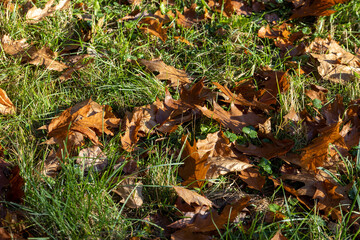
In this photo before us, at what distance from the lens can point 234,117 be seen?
265 centimetres

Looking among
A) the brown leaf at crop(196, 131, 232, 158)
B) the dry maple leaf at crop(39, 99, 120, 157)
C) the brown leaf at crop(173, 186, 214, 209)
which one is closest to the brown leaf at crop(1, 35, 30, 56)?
the dry maple leaf at crop(39, 99, 120, 157)

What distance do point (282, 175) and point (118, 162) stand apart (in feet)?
3.38

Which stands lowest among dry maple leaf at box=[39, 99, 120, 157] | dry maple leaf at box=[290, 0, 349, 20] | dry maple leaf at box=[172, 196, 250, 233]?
dry maple leaf at box=[172, 196, 250, 233]

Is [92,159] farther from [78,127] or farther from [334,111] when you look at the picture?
[334,111]

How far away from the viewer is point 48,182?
84.4 inches

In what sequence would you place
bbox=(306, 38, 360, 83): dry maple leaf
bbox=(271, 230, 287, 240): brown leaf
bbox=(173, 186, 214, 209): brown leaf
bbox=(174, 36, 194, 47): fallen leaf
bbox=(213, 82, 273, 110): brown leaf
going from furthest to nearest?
bbox=(174, 36, 194, 47): fallen leaf, bbox=(306, 38, 360, 83): dry maple leaf, bbox=(213, 82, 273, 110): brown leaf, bbox=(173, 186, 214, 209): brown leaf, bbox=(271, 230, 287, 240): brown leaf

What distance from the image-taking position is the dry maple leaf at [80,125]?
239 centimetres

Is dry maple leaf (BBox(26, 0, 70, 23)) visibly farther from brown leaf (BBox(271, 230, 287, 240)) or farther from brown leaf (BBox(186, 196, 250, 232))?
brown leaf (BBox(271, 230, 287, 240))

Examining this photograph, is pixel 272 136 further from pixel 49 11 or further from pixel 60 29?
pixel 49 11

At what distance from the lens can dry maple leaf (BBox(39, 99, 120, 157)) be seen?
2.39 meters

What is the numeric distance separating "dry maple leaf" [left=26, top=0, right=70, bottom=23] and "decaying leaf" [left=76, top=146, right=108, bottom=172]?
56.5 inches

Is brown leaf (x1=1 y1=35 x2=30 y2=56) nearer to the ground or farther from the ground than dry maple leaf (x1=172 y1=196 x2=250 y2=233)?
farther from the ground

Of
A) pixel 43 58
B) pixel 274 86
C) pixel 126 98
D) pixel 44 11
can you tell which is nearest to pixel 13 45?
pixel 43 58

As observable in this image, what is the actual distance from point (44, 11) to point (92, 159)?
161cm
